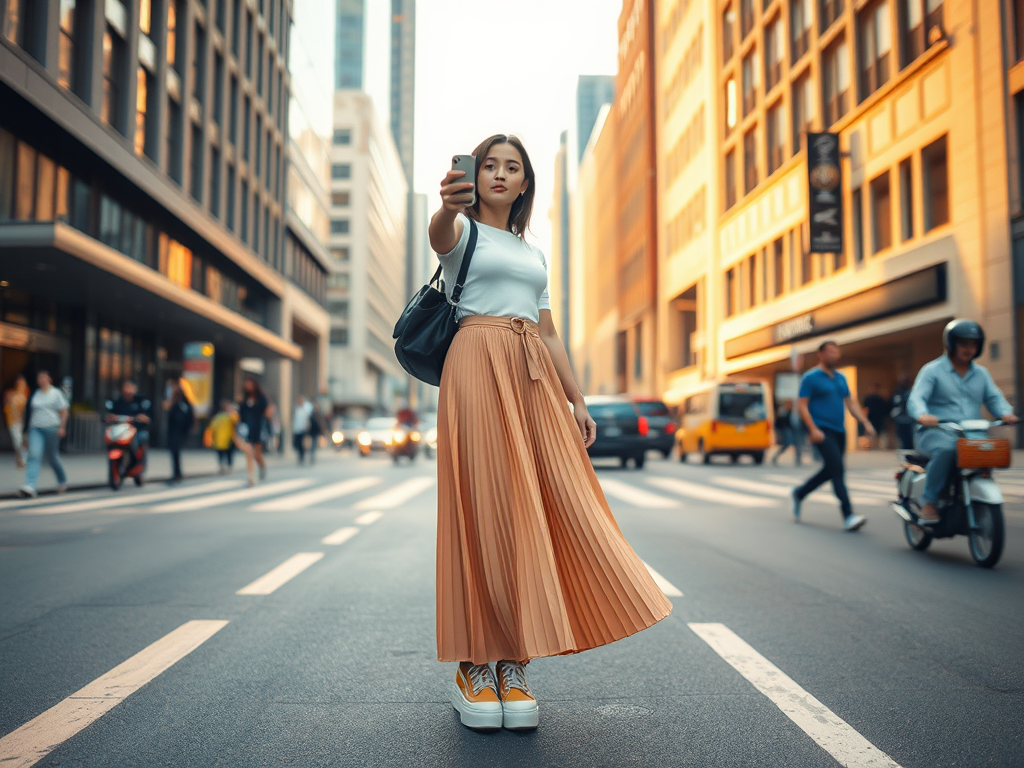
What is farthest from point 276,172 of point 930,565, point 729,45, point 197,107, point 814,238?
point 930,565

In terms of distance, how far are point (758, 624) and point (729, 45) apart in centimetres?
3842

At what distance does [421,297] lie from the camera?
3.17 m

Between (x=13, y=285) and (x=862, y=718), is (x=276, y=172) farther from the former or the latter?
(x=862, y=718)

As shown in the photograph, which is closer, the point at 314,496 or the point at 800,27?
the point at 314,496

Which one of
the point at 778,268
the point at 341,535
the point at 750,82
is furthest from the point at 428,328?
the point at 750,82

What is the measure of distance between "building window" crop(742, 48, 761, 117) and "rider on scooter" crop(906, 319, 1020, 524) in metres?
31.2

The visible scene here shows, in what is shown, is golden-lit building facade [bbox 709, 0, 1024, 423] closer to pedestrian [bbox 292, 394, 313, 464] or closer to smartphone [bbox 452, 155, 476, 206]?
pedestrian [bbox 292, 394, 313, 464]

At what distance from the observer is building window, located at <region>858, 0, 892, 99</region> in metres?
24.8

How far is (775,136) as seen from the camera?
33.6 meters

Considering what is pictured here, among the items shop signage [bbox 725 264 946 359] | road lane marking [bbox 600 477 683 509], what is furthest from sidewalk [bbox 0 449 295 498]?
shop signage [bbox 725 264 946 359]

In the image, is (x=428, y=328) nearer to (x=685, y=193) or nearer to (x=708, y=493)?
(x=708, y=493)

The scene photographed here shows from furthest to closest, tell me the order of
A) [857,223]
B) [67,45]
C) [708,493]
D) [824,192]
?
[824,192] → [857,223] → [67,45] → [708,493]

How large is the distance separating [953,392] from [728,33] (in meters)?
36.1

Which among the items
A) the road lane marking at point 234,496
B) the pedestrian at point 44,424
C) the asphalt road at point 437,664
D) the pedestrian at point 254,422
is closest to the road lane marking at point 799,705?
the asphalt road at point 437,664
